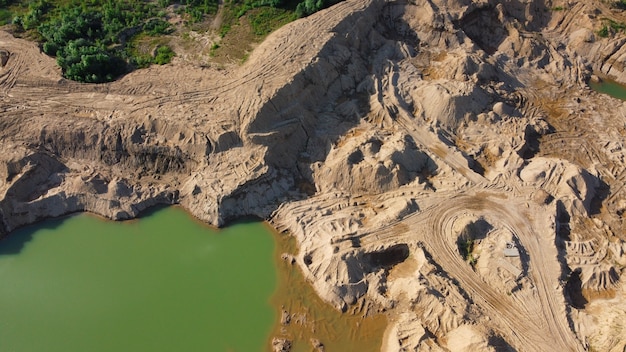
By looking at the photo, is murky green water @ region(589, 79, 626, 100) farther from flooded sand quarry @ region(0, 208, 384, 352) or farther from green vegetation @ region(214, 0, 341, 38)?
flooded sand quarry @ region(0, 208, 384, 352)

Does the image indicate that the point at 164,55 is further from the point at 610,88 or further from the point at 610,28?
the point at 610,28

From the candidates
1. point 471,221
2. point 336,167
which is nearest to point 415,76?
point 336,167

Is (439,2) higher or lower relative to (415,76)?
higher

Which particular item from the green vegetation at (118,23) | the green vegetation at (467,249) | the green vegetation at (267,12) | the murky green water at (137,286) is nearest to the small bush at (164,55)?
the green vegetation at (118,23)

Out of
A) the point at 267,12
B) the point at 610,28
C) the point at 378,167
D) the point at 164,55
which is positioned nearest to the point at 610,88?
the point at 610,28

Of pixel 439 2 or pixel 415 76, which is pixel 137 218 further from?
pixel 439 2

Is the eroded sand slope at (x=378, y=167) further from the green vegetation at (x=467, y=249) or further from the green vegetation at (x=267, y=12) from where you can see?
the green vegetation at (x=267, y=12)
